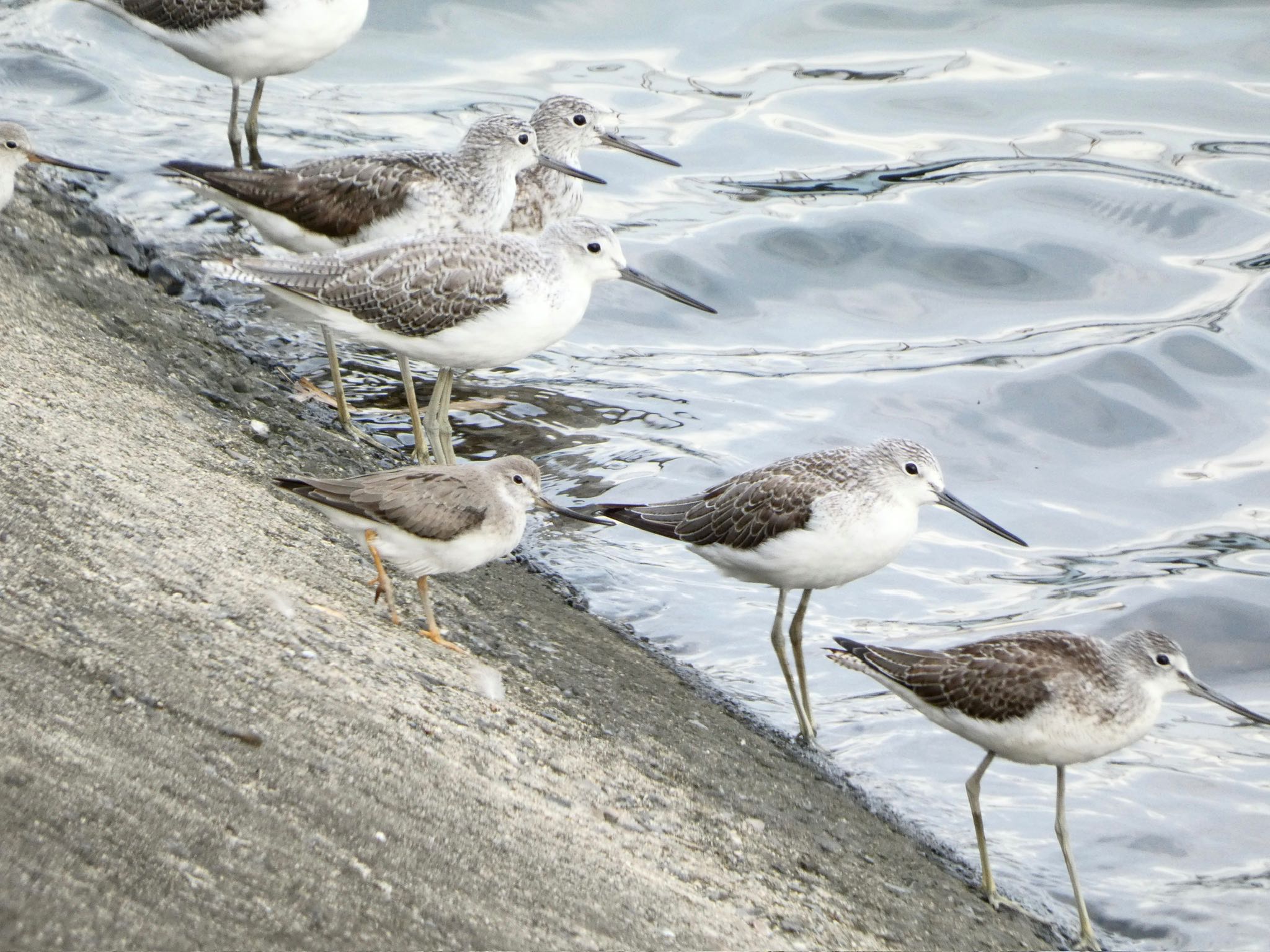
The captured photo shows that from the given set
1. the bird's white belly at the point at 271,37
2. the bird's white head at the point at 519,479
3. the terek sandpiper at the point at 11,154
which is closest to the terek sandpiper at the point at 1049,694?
the bird's white head at the point at 519,479

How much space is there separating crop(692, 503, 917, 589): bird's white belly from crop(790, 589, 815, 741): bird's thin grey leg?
0.27 m

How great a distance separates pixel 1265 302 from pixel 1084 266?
138 centimetres

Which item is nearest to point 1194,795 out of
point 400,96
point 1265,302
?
point 1265,302

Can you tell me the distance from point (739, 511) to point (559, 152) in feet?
17.4

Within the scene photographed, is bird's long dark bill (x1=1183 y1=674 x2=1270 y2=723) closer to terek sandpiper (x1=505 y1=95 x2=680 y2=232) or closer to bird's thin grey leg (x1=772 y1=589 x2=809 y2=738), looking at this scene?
bird's thin grey leg (x1=772 y1=589 x2=809 y2=738)

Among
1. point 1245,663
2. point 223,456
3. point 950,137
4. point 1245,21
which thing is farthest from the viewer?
point 1245,21

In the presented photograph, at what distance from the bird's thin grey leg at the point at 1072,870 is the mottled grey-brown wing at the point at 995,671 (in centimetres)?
42

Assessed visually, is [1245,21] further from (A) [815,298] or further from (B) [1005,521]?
(B) [1005,521]

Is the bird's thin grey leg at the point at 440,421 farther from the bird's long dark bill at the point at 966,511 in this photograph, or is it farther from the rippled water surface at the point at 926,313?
the bird's long dark bill at the point at 966,511

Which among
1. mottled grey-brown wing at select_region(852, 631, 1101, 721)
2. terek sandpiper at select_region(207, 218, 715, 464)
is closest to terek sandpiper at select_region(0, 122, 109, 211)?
terek sandpiper at select_region(207, 218, 715, 464)

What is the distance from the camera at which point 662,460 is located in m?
8.56

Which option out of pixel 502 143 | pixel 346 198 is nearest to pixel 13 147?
pixel 346 198

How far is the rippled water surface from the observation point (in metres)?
6.46

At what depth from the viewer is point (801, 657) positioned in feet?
21.1
